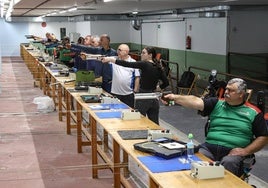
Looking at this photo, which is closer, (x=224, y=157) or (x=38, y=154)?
(x=224, y=157)

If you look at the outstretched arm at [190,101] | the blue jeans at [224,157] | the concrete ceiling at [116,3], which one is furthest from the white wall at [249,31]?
the blue jeans at [224,157]

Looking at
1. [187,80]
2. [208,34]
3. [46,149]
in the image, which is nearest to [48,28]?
[208,34]

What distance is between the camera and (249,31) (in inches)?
466

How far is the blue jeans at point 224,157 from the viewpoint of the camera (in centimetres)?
318

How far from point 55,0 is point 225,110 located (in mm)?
5561

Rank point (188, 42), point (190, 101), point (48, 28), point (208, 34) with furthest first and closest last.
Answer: point (48, 28), point (188, 42), point (208, 34), point (190, 101)

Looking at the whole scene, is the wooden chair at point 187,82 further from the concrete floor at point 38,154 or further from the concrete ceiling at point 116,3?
the concrete floor at point 38,154

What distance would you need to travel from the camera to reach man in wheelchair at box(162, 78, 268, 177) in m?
3.39

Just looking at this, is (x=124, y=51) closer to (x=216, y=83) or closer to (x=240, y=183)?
(x=216, y=83)

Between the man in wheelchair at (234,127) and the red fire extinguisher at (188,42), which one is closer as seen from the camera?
the man in wheelchair at (234,127)

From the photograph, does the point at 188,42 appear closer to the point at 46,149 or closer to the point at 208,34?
the point at 208,34

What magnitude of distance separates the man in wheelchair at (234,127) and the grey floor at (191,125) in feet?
4.47

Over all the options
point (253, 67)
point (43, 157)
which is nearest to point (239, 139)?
point (43, 157)

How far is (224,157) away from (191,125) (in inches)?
154
